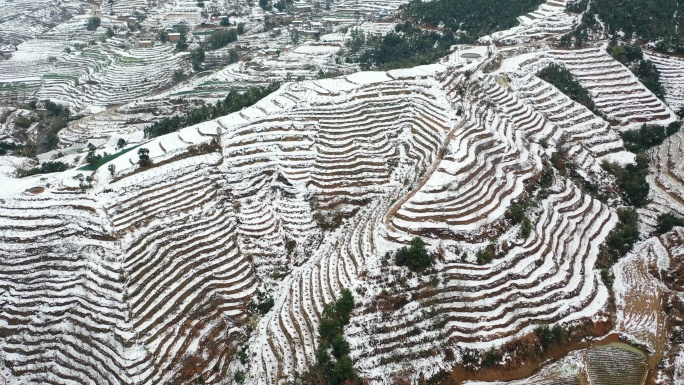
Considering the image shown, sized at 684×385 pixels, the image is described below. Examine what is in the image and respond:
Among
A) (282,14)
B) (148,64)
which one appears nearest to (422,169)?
(148,64)

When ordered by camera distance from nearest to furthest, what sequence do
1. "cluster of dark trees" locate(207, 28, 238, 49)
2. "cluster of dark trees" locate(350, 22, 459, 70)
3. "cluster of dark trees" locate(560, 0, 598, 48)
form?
"cluster of dark trees" locate(560, 0, 598, 48)
"cluster of dark trees" locate(350, 22, 459, 70)
"cluster of dark trees" locate(207, 28, 238, 49)

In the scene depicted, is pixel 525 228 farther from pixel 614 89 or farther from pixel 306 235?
pixel 614 89

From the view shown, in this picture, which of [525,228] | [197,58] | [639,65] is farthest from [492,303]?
[197,58]

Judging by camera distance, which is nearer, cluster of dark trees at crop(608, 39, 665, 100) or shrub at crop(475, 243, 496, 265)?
shrub at crop(475, 243, 496, 265)

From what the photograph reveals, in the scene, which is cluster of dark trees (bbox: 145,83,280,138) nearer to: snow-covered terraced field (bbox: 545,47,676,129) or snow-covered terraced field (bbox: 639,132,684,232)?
snow-covered terraced field (bbox: 545,47,676,129)

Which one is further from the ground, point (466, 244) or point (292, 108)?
point (292, 108)

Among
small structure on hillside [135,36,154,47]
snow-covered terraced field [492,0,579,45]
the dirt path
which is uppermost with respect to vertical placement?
snow-covered terraced field [492,0,579,45]

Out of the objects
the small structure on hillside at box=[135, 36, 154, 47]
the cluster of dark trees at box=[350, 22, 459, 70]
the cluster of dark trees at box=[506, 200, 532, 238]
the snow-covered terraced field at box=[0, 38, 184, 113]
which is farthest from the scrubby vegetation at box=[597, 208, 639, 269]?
the small structure on hillside at box=[135, 36, 154, 47]

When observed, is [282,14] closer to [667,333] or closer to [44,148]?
[44,148]
